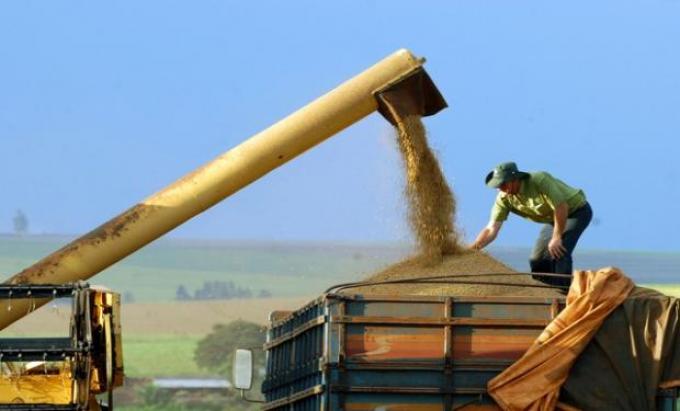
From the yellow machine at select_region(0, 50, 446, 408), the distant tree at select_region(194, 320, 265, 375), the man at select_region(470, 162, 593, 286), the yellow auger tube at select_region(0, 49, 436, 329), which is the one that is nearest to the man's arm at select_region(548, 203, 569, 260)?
the man at select_region(470, 162, 593, 286)

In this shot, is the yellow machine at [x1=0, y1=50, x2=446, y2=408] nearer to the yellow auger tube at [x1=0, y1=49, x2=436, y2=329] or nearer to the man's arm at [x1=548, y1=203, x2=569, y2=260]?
the yellow auger tube at [x1=0, y1=49, x2=436, y2=329]

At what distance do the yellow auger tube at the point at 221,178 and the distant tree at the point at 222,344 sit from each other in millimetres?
21024

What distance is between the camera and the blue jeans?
16.5 meters

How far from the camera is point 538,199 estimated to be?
1648 cm

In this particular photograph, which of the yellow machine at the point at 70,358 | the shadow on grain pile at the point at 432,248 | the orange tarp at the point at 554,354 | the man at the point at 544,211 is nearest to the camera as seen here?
the yellow machine at the point at 70,358

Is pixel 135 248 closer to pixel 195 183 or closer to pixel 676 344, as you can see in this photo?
pixel 195 183

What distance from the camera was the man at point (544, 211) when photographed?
16.3 m

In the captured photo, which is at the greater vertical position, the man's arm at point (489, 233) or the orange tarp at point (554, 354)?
the man's arm at point (489, 233)

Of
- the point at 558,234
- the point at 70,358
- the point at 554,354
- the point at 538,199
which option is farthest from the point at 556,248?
the point at 70,358

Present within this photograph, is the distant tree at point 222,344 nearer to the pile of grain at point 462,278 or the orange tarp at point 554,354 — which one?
the pile of grain at point 462,278

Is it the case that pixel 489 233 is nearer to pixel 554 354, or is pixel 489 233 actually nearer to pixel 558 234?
pixel 558 234

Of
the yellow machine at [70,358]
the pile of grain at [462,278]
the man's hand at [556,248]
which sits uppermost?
the man's hand at [556,248]

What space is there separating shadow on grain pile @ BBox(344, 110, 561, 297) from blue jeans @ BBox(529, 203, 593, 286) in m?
0.84

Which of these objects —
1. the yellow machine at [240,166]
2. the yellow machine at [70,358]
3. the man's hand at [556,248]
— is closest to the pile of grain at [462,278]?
the man's hand at [556,248]
